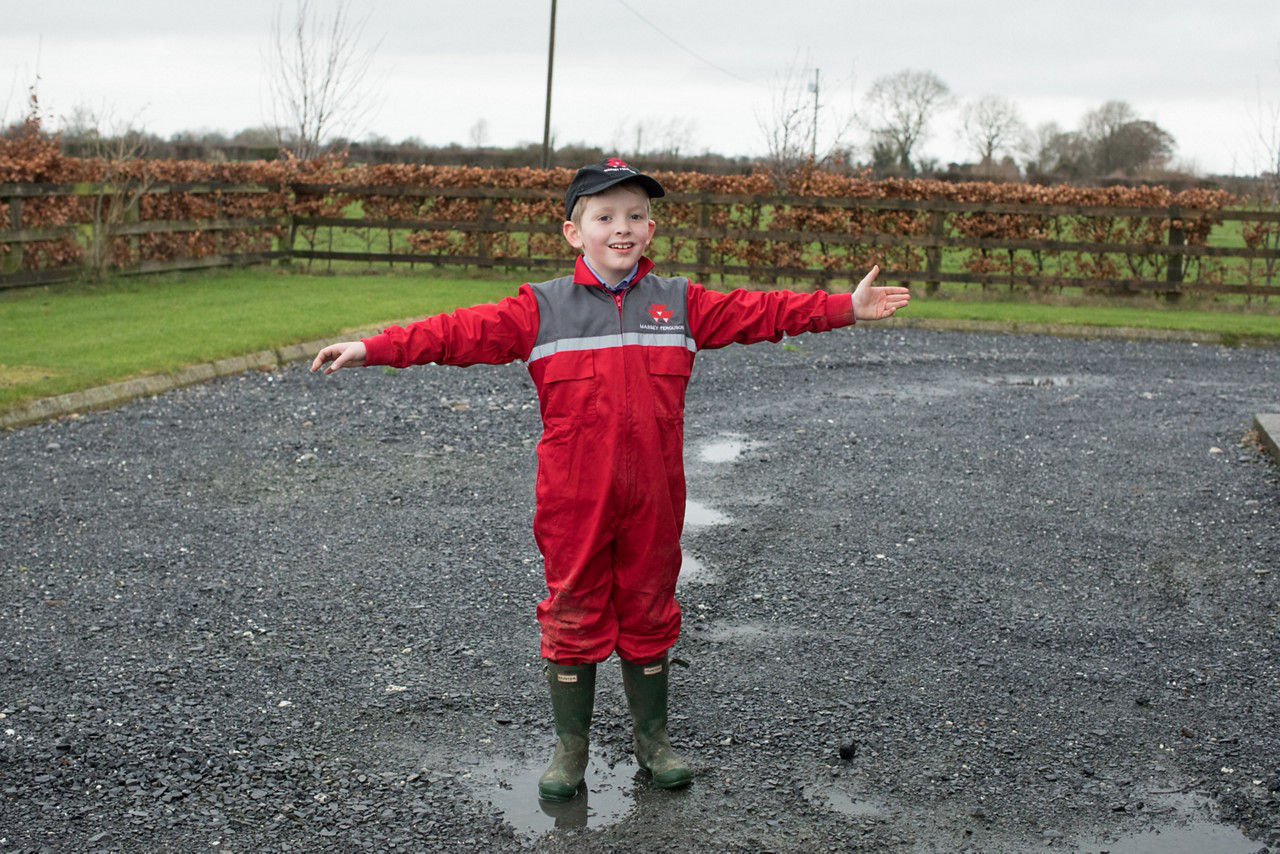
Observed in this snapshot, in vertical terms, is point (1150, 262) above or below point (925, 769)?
above

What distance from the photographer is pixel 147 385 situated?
33.1ft

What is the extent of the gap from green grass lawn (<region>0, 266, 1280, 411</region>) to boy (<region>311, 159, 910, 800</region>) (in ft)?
20.4

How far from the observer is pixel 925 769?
4008 mm

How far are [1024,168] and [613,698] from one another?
5221 cm

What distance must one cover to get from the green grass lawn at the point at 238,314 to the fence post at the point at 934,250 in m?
0.42

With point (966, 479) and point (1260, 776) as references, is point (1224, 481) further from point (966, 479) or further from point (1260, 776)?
point (1260, 776)

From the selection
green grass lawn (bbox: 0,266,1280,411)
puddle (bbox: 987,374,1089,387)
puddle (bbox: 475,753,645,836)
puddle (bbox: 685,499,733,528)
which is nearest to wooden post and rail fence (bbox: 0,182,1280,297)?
green grass lawn (bbox: 0,266,1280,411)

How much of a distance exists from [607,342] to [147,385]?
716cm

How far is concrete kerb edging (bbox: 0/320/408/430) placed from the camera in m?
8.98

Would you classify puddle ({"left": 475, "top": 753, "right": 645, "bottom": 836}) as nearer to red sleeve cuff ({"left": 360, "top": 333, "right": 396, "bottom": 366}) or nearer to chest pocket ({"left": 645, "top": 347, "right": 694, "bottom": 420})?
chest pocket ({"left": 645, "top": 347, "right": 694, "bottom": 420})

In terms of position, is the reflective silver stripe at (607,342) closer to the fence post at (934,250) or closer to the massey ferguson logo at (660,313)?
the massey ferguson logo at (660,313)

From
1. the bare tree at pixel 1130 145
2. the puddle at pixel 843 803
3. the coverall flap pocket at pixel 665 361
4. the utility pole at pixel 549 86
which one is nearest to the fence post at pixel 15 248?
the coverall flap pocket at pixel 665 361

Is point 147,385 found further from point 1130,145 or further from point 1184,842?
point 1130,145

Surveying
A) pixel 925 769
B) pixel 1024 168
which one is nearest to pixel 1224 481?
pixel 925 769
